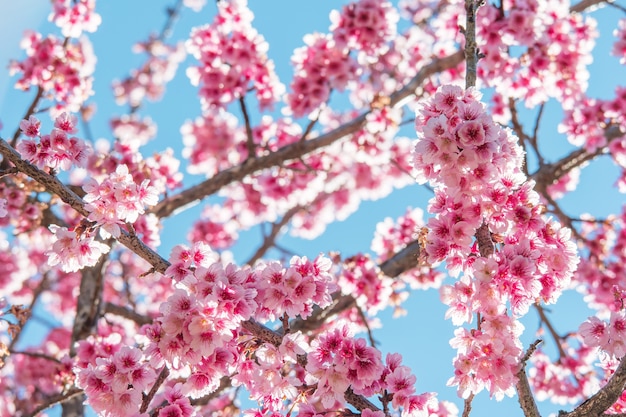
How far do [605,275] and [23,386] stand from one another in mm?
9341

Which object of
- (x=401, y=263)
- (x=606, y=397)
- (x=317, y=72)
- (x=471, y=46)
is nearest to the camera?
(x=606, y=397)

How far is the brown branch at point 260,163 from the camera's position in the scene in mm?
6387

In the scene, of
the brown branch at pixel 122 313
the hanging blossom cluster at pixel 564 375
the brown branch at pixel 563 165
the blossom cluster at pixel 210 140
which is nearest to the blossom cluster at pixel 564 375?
the hanging blossom cluster at pixel 564 375

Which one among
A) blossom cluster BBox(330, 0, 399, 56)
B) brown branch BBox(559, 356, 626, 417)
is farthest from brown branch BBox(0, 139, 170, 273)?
blossom cluster BBox(330, 0, 399, 56)

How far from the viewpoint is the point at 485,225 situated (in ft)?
10.2

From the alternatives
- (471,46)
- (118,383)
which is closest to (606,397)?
(471,46)

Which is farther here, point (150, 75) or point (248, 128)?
point (150, 75)

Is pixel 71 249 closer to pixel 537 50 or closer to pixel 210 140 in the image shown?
pixel 537 50

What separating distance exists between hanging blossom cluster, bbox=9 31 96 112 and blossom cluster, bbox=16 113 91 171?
10.5 feet

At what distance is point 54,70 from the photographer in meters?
6.47

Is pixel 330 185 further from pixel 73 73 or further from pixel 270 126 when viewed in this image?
pixel 73 73

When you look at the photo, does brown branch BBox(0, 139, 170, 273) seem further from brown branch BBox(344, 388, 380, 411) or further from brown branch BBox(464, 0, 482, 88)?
brown branch BBox(464, 0, 482, 88)

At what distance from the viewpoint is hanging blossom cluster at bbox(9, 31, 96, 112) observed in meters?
6.41

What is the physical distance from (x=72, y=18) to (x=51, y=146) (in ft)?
13.4
